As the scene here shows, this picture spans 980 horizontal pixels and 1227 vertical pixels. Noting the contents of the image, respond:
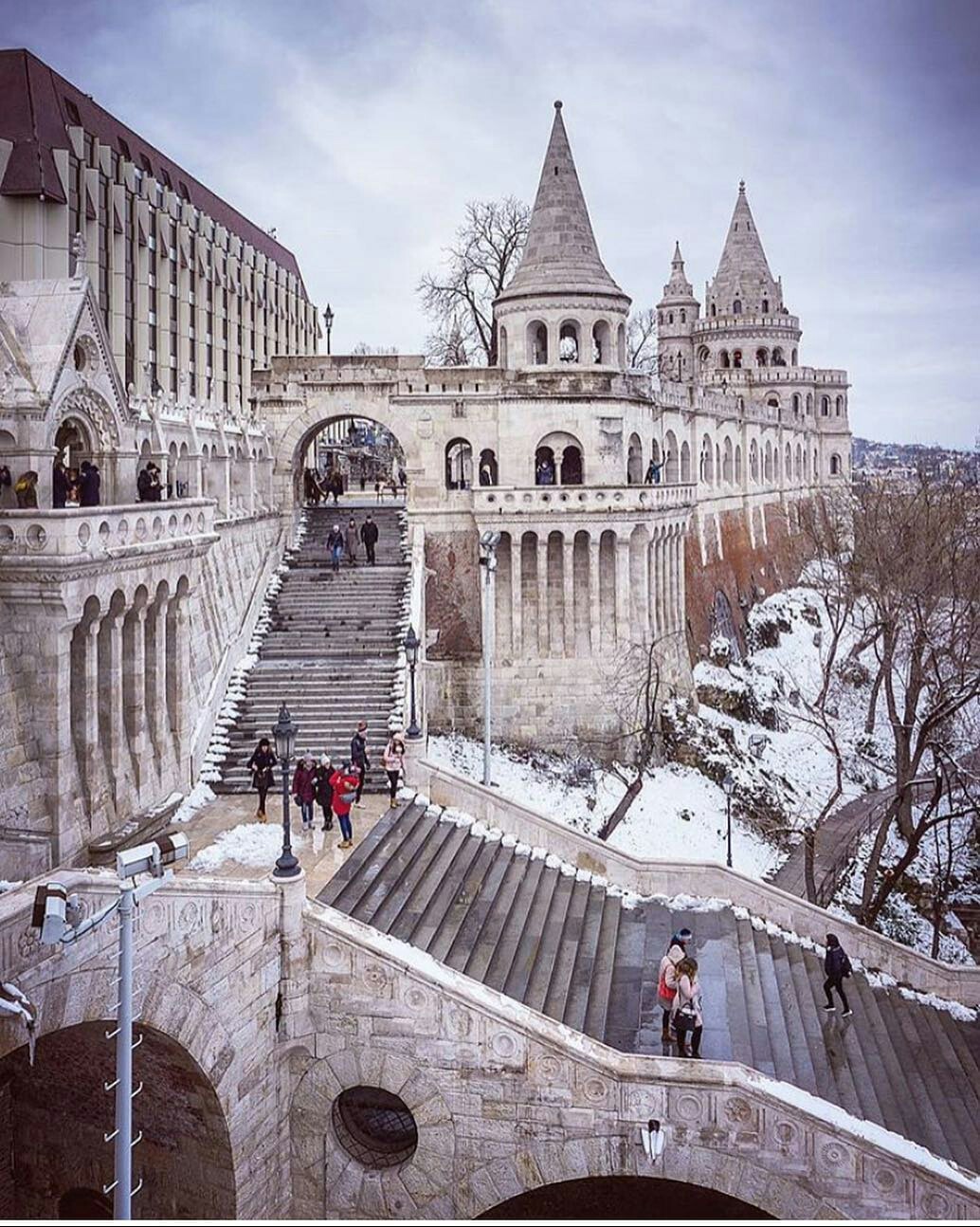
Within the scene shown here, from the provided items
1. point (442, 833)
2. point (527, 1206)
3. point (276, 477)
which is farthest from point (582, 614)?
point (527, 1206)

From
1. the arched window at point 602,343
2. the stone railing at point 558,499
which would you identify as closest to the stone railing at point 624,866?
the stone railing at point 558,499

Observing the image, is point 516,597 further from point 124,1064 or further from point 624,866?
point 124,1064

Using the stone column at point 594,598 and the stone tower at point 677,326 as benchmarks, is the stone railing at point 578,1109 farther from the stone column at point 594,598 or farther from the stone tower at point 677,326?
the stone tower at point 677,326

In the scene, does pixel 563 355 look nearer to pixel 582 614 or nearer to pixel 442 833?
pixel 582 614

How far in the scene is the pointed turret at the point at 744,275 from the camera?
63438 mm

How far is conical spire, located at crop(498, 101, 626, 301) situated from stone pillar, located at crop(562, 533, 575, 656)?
793 centimetres

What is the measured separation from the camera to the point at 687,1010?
13.8 meters

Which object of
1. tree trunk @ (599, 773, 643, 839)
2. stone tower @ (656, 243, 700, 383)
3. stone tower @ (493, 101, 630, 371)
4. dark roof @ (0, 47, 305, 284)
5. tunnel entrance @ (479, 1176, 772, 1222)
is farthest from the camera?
stone tower @ (656, 243, 700, 383)

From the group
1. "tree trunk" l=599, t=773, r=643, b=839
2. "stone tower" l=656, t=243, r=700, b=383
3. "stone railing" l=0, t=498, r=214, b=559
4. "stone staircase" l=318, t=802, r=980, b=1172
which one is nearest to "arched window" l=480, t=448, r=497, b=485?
"tree trunk" l=599, t=773, r=643, b=839

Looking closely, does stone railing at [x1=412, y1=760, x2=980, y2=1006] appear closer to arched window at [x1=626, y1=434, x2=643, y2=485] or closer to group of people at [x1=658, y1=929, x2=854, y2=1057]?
group of people at [x1=658, y1=929, x2=854, y2=1057]

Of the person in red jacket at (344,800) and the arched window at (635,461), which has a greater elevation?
the arched window at (635,461)

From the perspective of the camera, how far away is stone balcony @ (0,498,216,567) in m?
14.4

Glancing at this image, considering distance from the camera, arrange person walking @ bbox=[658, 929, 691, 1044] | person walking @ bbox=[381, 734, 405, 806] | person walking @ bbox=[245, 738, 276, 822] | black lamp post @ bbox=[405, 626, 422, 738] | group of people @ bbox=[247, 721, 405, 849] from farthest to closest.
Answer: black lamp post @ bbox=[405, 626, 422, 738] → person walking @ bbox=[381, 734, 405, 806] → person walking @ bbox=[245, 738, 276, 822] → group of people @ bbox=[247, 721, 405, 849] → person walking @ bbox=[658, 929, 691, 1044]

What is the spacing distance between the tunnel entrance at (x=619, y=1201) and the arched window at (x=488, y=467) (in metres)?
20.6
